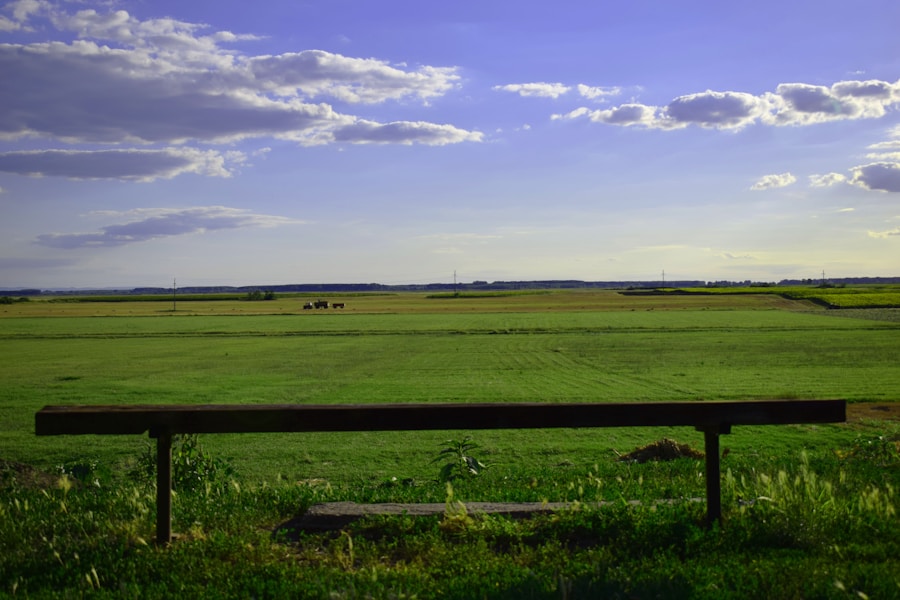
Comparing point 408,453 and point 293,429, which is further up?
point 293,429

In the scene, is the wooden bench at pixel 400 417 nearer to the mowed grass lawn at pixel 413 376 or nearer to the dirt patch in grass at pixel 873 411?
the mowed grass lawn at pixel 413 376

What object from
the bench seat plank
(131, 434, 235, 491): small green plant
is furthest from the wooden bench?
(131, 434, 235, 491): small green plant

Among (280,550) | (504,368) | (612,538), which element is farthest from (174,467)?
(504,368)

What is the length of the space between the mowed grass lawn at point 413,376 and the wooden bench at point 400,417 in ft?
→ 20.2

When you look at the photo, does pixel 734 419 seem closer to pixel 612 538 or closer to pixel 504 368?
pixel 612 538

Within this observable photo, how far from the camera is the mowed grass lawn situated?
529 inches

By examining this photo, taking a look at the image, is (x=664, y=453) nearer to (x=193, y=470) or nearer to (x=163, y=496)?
(x=193, y=470)

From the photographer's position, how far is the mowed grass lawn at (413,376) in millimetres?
13438

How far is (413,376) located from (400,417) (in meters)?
21.5

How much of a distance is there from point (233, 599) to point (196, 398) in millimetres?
17784

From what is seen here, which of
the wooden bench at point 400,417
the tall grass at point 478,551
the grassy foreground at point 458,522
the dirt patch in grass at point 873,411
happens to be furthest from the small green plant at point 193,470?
the dirt patch in grass at point 873,411

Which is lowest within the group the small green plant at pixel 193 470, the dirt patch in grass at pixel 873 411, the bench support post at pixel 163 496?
the dirt patch in grass at pixel 873 411

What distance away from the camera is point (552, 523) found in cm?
521

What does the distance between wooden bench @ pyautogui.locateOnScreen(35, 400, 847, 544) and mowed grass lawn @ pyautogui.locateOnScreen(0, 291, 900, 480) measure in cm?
616
